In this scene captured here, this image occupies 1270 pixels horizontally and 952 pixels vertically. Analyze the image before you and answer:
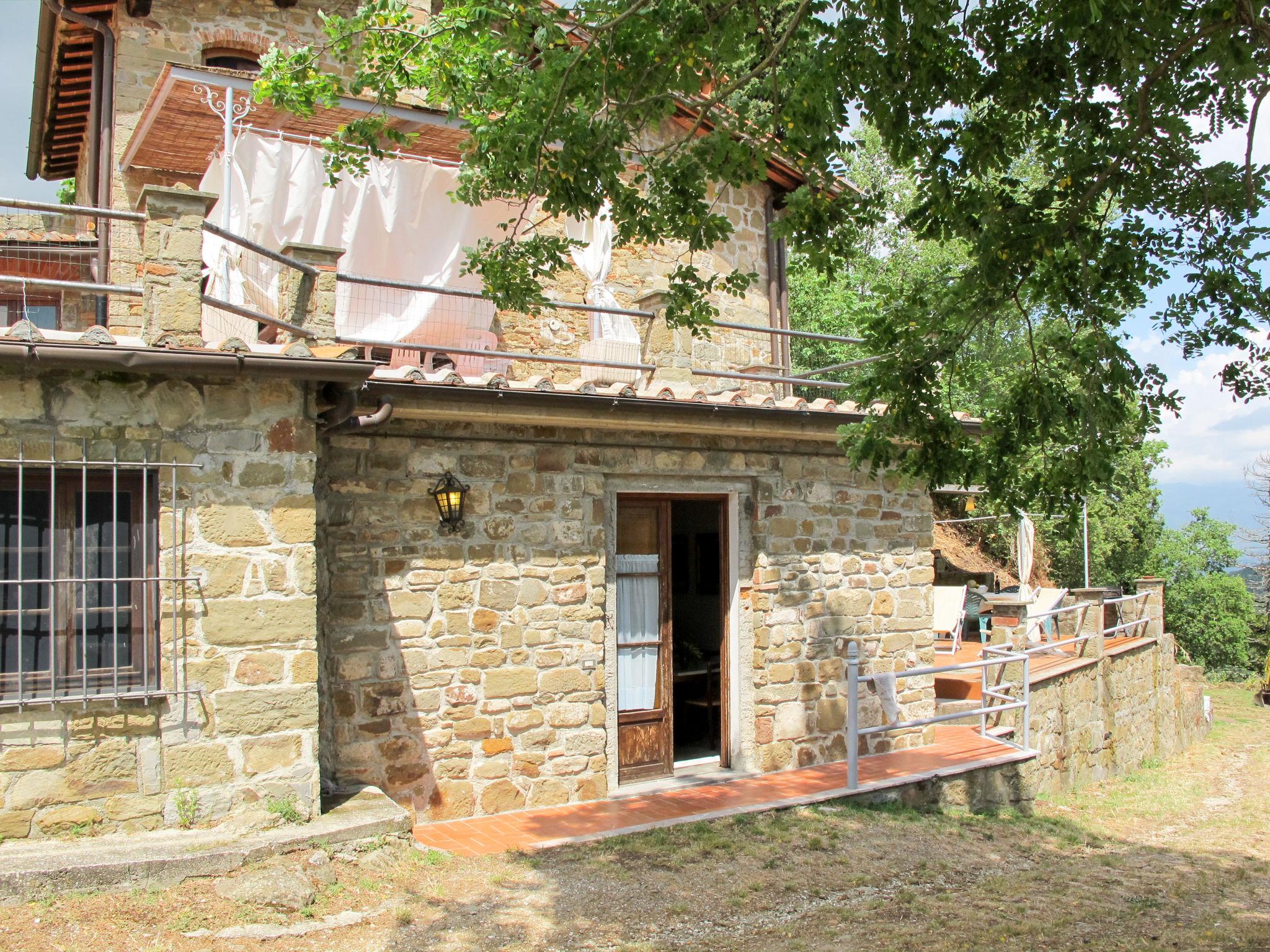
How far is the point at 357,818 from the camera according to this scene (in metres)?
5.96

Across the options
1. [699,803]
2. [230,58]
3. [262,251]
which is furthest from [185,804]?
[230,58]

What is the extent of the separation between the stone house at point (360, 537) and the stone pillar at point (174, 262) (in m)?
0.02

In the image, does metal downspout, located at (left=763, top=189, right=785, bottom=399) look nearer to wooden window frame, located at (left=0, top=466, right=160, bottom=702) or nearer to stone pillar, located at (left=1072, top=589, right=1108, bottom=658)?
stone pillar, located at (left=1072, top=589, right=1108, bottom=658)

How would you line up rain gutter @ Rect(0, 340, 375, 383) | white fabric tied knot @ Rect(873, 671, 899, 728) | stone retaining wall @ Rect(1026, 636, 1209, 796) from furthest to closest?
stone retaining wall @ Rect(1026, 636, 1209, 796), white fabric tied knot @ Rect(873, 671, 899, 728), rain gutter @ Rect(0, 340, 375, 383)

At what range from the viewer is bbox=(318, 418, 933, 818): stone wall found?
23.0 feet

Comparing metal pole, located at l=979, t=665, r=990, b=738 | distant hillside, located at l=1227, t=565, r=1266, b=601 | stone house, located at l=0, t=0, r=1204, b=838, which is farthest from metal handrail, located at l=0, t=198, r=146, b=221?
distant hillside, located at l=1227, t=565, r=1266, b=601

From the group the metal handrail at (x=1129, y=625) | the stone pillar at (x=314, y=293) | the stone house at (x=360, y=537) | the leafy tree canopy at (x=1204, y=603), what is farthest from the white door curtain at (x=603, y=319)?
the leafy tree canopy at (x=1204, y=603)

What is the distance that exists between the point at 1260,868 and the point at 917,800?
2505 millimetres

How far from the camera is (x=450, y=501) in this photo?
720 centimetres

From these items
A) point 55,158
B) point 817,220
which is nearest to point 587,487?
point 817,220

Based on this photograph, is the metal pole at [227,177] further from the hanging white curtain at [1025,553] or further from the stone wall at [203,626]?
the hanging white curtain at [1025,553]

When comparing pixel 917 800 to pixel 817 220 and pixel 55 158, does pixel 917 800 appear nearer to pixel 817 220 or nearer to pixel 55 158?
pixel 817 220

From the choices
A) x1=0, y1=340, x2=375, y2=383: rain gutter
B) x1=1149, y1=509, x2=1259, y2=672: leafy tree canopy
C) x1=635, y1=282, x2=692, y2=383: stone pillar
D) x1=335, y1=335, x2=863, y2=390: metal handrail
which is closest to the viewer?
x1=0, y1=340, x2=375, y2=383: rain gutter

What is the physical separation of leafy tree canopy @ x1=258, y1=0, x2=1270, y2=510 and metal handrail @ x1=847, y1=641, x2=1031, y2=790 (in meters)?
2.52
